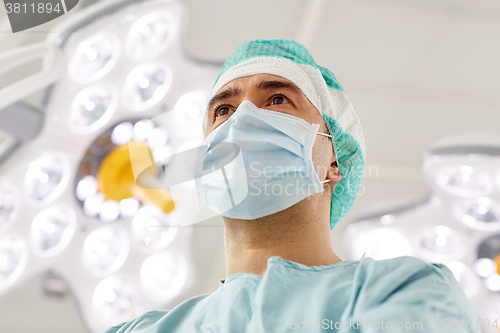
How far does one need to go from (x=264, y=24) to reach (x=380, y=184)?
43.7 inches

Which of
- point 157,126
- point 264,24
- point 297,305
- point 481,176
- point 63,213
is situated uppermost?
point 264,24

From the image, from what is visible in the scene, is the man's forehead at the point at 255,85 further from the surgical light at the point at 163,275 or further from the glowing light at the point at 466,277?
the glowing light at the point at 466,277

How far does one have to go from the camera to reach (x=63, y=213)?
65.1 inches

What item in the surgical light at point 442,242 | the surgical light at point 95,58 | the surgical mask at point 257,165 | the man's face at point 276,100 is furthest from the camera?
the surgical light at point 442,242

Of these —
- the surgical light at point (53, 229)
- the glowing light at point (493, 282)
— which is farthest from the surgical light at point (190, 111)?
the glowing light at point (493, 282)

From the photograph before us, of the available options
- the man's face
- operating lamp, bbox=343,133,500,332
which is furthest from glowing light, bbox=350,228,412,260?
the man's face

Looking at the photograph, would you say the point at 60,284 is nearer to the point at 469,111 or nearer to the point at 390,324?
the point at 390,324

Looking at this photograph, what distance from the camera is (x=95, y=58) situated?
1.56m

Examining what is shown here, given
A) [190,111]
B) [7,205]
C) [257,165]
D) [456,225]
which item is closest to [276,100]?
[257,165]

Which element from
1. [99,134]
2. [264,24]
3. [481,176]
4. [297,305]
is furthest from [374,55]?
[297,305]

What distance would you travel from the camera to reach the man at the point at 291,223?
0.90 metres

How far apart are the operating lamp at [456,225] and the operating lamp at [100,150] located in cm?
95

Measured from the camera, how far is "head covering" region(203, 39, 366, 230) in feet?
4.84

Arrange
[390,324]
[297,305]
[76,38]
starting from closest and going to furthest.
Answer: [390,324] → [297,305] → [76,38]
